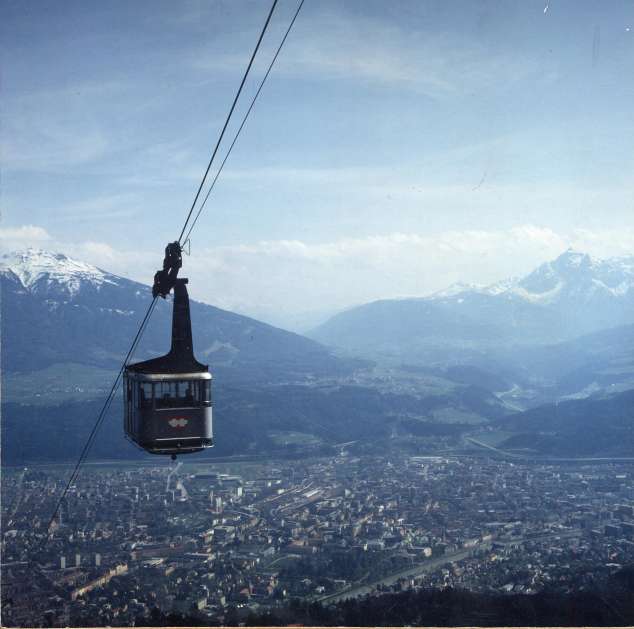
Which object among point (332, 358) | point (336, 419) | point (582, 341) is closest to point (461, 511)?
point (336, 419)

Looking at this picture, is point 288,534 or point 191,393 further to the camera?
point 288,534

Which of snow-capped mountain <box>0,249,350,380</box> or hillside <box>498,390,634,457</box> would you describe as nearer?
hillside <box>498,390,634,457</box>

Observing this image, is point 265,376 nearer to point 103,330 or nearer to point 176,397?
point 103,330

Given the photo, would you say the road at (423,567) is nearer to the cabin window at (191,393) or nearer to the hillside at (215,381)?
the cabin window at (191,393)

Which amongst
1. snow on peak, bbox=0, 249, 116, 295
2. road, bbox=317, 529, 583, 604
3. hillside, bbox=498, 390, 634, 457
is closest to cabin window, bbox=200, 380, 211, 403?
road, bbox=317, 529, 583, 604

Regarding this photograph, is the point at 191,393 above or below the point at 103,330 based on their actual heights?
above

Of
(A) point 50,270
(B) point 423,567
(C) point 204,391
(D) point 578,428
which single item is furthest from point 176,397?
(A) point 50,270

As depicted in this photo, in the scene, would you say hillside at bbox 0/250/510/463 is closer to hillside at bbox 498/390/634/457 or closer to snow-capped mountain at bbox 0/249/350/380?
snow-capped mountain at bbox 0/249/350/380
